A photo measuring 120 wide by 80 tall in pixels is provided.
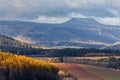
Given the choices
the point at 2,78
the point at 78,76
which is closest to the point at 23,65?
the point at 2,78

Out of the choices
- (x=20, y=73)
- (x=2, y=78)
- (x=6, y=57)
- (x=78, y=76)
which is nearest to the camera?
(x=2, y=78)

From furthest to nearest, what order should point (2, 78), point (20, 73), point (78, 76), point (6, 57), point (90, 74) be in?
point (90, 74)
point (78, 76)
point (6, 57)
point (20, 73)
point (2, 78)

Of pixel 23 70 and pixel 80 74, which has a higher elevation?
pixel 23 70

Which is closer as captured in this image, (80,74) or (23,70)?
(23,70)

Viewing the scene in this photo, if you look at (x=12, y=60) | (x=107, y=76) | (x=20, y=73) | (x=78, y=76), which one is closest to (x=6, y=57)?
(x=12, y=60)

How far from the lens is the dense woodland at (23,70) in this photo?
462ft

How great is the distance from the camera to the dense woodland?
140875 mm

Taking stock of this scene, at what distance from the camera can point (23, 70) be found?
147m

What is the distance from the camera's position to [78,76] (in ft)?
574

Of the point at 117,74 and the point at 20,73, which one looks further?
the point at 117,74

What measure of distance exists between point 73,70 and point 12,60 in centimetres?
4510

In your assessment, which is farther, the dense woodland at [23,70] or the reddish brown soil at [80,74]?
the reddish brown soil at [80,74]

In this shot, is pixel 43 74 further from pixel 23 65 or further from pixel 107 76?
pixel 107 76

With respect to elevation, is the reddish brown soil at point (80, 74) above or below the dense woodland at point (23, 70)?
below
